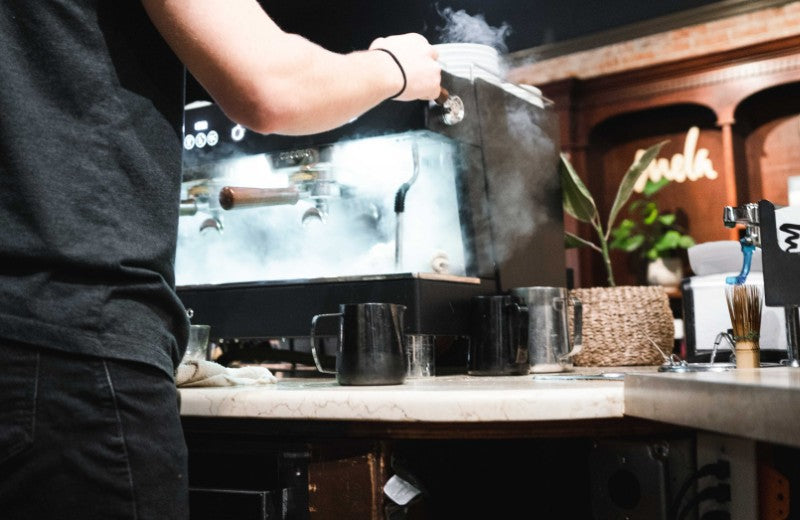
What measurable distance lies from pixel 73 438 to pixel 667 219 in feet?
14.8

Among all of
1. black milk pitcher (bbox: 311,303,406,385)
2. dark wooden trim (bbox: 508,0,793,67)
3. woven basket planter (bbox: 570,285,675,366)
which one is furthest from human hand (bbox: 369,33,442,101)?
dark wooden trim (bbox: 508,0,793,67)

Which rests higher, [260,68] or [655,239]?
[655,239]

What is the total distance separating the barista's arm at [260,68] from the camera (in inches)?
32.2

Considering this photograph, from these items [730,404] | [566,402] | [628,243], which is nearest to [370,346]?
[566,402]

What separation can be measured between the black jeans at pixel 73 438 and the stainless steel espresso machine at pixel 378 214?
57 centimetres

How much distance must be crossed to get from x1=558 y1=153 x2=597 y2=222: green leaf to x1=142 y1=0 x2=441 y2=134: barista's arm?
0.96 metres

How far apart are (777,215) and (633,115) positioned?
14.1 ft

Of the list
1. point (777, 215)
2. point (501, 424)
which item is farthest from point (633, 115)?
point (501, 424)

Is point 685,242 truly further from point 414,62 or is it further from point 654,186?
point 414,62

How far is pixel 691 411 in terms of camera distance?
0.76 m

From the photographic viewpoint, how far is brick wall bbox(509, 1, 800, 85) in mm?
4430

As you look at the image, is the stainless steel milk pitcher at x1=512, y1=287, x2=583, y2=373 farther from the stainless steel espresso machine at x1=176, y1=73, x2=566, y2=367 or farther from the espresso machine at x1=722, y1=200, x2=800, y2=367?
the espresso machine at x1=722, y1=200, x2=800, y2=367

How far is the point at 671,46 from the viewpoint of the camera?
475 centimetres

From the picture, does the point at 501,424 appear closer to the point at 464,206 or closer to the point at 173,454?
the point at 173,454
